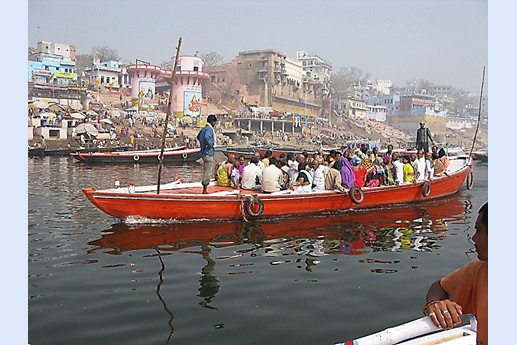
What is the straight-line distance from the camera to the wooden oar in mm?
1634

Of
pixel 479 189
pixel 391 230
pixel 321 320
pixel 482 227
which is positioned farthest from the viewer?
pixel 479 189

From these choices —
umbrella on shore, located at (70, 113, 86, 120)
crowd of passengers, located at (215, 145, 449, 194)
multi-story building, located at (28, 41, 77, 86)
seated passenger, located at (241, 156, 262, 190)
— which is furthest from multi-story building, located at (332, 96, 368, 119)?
seated passenger, located at (241, 156, 262, 190)

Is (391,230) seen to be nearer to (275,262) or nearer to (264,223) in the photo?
(264,223)

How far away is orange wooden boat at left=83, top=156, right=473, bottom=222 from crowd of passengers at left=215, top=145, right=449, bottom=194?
196 millimetres

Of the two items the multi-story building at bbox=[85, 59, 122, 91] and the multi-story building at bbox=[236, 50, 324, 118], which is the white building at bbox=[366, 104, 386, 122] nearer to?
the multi-story building at bbox=[236, 50, 324, 118]

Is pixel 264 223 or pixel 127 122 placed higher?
pixel 127 122

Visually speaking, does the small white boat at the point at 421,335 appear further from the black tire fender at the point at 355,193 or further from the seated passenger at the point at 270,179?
the black tire fender at the point at 355,193

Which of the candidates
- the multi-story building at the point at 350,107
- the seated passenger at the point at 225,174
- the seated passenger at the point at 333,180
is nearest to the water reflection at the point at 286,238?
the seated passenger at the point at 333,180

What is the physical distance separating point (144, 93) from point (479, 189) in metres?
20.0

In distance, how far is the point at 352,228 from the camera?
669 centimetres

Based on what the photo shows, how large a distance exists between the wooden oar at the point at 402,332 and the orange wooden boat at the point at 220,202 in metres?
4.84

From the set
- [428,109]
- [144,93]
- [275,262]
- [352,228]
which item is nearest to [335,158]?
[352,228]

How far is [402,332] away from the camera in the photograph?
1.64 m

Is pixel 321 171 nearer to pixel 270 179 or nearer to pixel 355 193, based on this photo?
pixel 355 193
